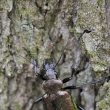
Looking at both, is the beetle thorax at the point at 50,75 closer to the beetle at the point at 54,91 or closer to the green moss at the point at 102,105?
the beetle at the point at 54,91

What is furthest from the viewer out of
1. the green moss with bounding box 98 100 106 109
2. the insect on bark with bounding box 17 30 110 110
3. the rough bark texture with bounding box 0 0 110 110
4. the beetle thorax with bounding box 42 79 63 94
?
the beetle thorax with bounding box 42 79 63 94

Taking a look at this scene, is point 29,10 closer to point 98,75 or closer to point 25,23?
point 25,23

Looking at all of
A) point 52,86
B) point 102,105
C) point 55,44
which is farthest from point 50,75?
point 102,105

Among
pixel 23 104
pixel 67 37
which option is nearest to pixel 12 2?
pixel 67 37

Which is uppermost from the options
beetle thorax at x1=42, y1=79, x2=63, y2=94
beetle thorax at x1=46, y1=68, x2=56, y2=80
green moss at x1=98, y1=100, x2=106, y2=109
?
beetle thorax at x1=46, y1=68, x2=56, y2=80

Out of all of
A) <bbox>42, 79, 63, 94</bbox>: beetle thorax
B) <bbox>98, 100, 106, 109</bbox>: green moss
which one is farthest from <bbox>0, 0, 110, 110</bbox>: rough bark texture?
<bbox>42, 79, 63, 94</bbox>: beetle thorax

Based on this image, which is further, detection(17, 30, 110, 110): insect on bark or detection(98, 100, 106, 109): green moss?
detection(17, 30, 110, 110): insect on bark

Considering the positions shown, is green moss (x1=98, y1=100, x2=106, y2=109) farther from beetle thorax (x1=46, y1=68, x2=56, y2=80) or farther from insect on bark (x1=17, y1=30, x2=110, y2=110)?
beetle thorax (x1=46, y1=68, x2=56, y2=80)

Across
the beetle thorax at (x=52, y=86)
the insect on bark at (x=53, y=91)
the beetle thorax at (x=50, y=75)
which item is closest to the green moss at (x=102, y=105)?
the insect on bark at (x=53, y=91)
